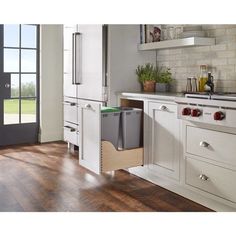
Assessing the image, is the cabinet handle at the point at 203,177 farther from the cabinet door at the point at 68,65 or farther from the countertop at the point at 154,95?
the cabinet door at the point at 68,65

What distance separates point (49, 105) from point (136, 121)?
7.44 feet

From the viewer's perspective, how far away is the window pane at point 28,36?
510 centimetres

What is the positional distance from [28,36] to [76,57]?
1.30 metres

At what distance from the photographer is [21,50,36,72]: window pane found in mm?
5125

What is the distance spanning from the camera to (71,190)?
315 centimetres

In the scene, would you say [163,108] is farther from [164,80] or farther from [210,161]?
[164,80]

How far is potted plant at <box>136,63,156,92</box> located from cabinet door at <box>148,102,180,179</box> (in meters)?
0.57

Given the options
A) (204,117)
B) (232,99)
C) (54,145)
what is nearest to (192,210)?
(204,117)

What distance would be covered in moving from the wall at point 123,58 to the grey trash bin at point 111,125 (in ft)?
1.53

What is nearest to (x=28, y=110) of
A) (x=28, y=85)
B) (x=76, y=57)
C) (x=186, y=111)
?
(x=28, y=85)


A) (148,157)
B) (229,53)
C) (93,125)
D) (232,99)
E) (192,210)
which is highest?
(229,53)
